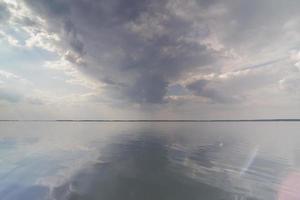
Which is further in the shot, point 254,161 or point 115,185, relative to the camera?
point 254,161

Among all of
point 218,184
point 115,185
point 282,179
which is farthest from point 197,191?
point 282,179

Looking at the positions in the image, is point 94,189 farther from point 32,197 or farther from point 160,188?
point 160,188

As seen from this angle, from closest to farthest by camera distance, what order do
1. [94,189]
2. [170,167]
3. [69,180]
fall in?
[94,189] < [69,180] < [170,167]

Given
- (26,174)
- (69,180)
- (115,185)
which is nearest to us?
(115,185)

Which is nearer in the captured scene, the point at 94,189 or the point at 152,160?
the point at 94,189

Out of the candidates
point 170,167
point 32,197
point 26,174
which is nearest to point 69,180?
point 32,197

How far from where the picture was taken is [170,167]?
29.3 metres

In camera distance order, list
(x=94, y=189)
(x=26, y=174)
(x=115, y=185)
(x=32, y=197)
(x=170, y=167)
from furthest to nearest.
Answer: (x=170, y=167)
(x=26, y=174)
(x=115, y=185)
(x=94, y=189)
(x=32, y=197)

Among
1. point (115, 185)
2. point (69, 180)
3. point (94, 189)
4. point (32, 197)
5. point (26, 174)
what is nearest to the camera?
point (32, 197)

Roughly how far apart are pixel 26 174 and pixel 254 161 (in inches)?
1516

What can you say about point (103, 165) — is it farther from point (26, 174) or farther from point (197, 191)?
point (197, 191)

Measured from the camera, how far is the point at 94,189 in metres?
19.9

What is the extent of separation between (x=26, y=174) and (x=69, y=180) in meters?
8.27

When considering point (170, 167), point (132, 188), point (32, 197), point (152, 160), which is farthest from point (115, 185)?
point (152, 160)
